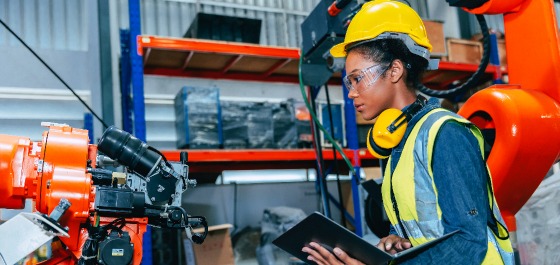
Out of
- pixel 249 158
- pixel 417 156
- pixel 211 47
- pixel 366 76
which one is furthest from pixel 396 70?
pixel 211 47

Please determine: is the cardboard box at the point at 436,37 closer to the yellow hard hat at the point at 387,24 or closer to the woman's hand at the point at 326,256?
the yellow hard hat at the point at 387,24

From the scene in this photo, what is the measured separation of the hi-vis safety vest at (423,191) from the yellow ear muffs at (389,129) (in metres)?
0.07

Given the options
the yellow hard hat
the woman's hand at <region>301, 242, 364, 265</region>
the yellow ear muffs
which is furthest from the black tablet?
the yellow hard hat

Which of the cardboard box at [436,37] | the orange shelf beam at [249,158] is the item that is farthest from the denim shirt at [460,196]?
the cardboard box at [436,37]

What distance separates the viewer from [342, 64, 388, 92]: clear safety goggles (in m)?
1.68

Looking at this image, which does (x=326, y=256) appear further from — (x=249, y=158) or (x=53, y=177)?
(x=249, y=158)

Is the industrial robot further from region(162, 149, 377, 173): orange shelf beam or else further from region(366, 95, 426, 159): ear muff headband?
region(162, 149, 377, 173): orange shelf beam

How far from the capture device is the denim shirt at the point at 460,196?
54.4 inches

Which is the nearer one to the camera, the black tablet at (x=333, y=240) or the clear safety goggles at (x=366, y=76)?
the black tablet at (x=333, y=240)

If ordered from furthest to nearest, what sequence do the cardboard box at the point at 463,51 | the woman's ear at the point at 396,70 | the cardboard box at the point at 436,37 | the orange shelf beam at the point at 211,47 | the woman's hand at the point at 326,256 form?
the cardboard box at the point at 463,51
the cardboard box at the point at 436,37
the orange shelf beam at the point at 211,47
the woman's ear at the point at 396,70
the woman's hand at the point at 326,256

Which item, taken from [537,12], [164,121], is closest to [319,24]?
[537,12]

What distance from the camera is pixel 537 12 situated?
2.09 metres

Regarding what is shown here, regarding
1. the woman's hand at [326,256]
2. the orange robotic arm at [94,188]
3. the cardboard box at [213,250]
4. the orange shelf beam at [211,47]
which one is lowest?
the cardboard box at [213,250]

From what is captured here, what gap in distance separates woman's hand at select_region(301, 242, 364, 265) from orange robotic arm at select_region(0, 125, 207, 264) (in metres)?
0.56
